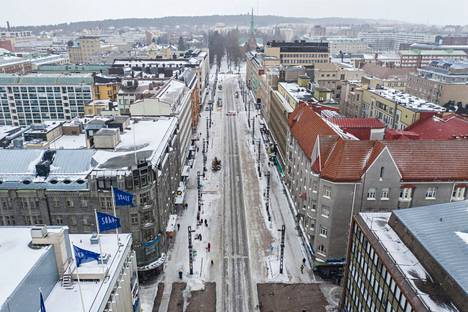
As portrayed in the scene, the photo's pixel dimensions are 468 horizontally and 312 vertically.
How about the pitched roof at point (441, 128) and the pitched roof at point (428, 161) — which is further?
the pitched roof at point (441, 128)

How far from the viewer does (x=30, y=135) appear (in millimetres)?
72688

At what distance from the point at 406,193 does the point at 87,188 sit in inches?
1894

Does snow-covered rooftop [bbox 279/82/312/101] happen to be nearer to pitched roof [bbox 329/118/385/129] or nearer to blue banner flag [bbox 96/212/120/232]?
pitched roof [bbox 329/118/385/129]

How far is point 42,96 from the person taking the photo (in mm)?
144250

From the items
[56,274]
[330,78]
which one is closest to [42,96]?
[330,78]

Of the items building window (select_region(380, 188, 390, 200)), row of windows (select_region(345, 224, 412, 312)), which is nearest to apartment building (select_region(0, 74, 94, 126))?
building window (select_region(380, 188, 390, 200))

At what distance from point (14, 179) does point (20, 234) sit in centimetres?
1870

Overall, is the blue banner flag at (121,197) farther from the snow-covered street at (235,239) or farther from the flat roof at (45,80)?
the flat roof at (45,80)

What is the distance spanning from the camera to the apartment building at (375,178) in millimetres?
59938

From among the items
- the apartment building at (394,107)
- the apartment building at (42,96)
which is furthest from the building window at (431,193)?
the apartment building at (42,96)

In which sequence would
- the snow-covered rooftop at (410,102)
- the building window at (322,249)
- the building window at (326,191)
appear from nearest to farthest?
the building window at (326,191), the building window at (322,249), the snow-covered rooftop at (410,102)

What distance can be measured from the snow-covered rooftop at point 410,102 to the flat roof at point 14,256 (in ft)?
306

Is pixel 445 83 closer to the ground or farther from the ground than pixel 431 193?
farther from the ground

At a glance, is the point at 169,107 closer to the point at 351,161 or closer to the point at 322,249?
the point at 351,161
